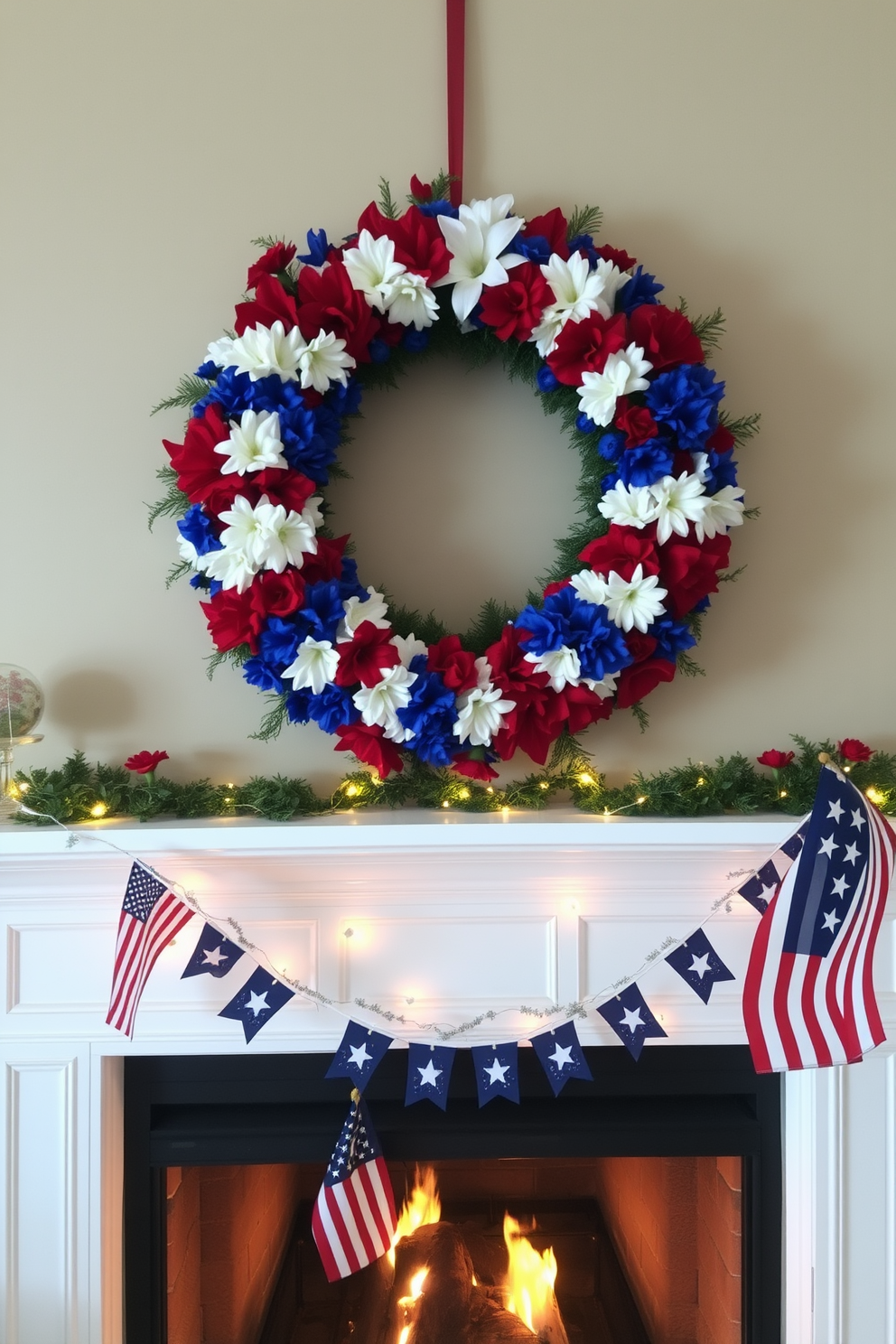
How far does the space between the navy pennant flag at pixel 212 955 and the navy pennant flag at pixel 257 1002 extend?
1.8 inches

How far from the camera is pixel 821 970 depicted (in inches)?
51.2

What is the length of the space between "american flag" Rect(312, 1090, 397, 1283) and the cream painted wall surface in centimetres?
64

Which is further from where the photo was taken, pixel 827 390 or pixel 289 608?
pixel 827 390

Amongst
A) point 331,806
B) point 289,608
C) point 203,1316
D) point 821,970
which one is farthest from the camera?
point 203,1316

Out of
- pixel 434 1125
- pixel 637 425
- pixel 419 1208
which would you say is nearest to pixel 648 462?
pixel 637 425

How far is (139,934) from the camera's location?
1.43 meters

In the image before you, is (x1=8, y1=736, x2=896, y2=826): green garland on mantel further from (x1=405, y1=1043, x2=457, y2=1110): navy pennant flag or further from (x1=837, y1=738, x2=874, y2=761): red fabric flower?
(x1=405, y1=1043, x2=457, y2=1110): navy pennant flag

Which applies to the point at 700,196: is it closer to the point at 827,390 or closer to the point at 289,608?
the point at 827,390

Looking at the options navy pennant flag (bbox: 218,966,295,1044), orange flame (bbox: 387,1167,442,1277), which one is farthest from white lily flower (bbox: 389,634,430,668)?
orange flame (bbox: 387,1167,442,1277)

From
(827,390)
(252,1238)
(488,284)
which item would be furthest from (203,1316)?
(827,390)

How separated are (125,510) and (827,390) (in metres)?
1.36

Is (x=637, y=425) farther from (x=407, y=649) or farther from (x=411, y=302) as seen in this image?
(x=407, y=649)

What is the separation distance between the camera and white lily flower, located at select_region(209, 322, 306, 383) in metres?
1.50

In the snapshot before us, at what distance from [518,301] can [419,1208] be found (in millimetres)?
1738
